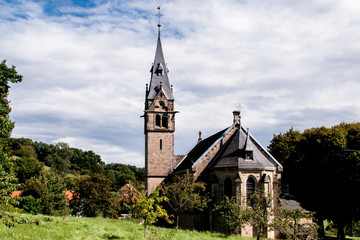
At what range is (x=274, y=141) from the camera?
47.1m

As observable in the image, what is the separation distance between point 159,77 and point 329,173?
21804mm

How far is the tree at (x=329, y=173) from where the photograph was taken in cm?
3291

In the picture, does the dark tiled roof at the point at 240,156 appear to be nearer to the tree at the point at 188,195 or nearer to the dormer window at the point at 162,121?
the tree at the point at 188,195

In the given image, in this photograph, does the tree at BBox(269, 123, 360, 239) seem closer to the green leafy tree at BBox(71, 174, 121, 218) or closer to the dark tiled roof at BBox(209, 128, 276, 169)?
the dark tiled roof at BBox(209, 128, 276, 169)

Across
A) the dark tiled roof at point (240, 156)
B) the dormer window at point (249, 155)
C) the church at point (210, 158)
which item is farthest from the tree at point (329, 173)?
the dormer window at point (249, 155)

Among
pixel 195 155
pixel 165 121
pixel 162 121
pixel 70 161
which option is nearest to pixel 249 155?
pixel 195 155

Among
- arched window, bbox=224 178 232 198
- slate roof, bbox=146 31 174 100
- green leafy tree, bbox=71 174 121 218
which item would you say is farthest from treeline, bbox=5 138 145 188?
arched window, bbox=224 178 232 198

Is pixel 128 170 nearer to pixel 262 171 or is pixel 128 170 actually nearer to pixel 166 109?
pixel 166 109

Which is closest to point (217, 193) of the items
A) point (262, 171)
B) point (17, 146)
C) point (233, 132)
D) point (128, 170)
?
point (262, 171)

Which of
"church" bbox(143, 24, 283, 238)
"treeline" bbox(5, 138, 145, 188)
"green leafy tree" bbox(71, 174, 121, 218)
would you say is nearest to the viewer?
"church" bbox(143, 24, 283, 238)

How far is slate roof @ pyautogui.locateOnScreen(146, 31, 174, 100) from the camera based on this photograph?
135 feet

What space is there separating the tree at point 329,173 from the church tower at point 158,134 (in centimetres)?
1502

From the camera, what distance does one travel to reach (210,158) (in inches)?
1324

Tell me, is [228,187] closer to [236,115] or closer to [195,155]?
[195,155]
